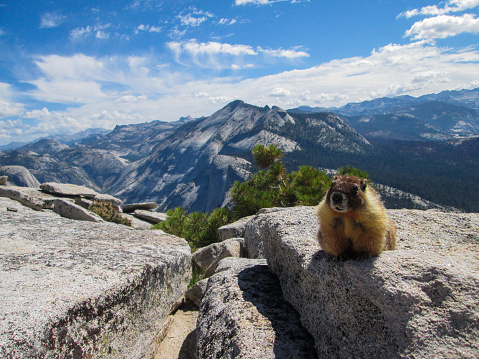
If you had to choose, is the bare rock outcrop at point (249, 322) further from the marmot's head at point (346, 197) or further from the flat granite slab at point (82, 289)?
the marmot's head at point (346, 197)

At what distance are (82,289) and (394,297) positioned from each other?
15.2 feet

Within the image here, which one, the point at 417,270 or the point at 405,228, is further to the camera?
the point at 405,228

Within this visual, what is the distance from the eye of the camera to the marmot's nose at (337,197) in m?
3.20

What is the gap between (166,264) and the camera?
20.7 feet

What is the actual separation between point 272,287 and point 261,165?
1589 cm

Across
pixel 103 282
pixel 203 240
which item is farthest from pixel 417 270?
pixel 203 240

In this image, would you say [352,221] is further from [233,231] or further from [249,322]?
[233,231]

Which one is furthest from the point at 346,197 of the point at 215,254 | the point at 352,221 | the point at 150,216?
the point at 150,216

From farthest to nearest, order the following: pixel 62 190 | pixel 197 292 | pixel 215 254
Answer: pixel 62 190 < pixel 215 254 < pixel 197 292

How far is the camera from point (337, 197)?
3217 millimetres

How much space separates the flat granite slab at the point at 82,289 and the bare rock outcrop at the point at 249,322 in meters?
1.44

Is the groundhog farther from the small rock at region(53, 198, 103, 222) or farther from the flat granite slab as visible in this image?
the small rock at region(53, 198, 103, 222)

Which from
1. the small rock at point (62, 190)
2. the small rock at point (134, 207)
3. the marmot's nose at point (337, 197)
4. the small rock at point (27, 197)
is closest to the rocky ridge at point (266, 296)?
the marmot's nose at point (337, 197)

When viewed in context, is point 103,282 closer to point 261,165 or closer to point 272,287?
point 272,287
